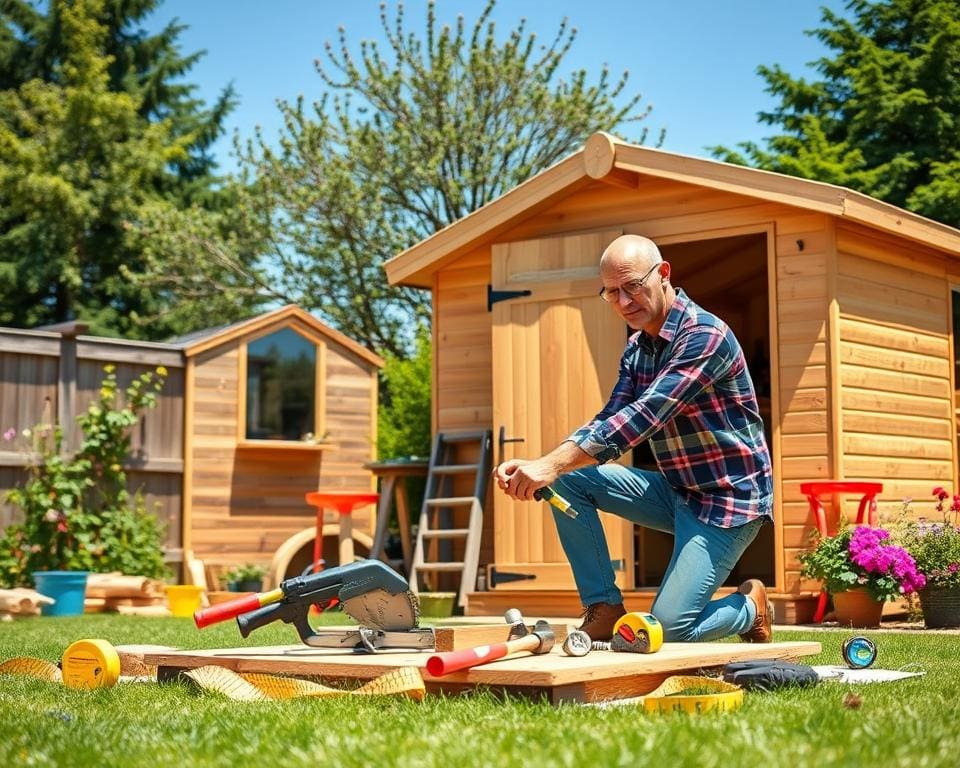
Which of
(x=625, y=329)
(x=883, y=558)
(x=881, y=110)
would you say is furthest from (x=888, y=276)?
(x=881, y=110)

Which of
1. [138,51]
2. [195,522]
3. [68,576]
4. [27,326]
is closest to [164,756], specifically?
[68,576]

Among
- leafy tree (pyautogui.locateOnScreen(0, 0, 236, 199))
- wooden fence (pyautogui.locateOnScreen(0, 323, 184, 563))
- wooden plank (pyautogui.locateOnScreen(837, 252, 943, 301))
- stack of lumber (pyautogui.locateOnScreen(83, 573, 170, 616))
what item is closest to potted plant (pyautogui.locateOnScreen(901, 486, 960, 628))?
wooden plank (pyautogui.locateOnScreen(837, 252, 943, 301))

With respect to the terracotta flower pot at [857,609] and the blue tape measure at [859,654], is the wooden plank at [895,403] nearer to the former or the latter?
the terracotta flower pot at [857,609]

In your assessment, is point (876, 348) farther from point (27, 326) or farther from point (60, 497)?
point (27, 326)

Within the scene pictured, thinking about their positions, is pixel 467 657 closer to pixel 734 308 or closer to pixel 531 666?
pixel 531 666

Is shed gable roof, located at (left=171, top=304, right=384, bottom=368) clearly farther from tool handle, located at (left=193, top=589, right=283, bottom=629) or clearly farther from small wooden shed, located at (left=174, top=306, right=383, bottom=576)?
tool handle, located at (left=193, top=589, right=283, bottom=629)

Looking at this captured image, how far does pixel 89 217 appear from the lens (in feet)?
74.2

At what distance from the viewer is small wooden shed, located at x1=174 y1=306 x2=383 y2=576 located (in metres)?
11.7

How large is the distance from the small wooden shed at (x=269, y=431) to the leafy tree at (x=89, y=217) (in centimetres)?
1009

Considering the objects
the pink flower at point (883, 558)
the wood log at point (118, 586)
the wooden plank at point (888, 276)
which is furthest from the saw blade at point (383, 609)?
the wood log at point (118, 586)

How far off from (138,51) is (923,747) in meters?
25.9

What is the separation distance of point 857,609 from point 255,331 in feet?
21.5

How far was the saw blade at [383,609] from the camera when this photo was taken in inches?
159

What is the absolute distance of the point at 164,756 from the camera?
8.20 ft
